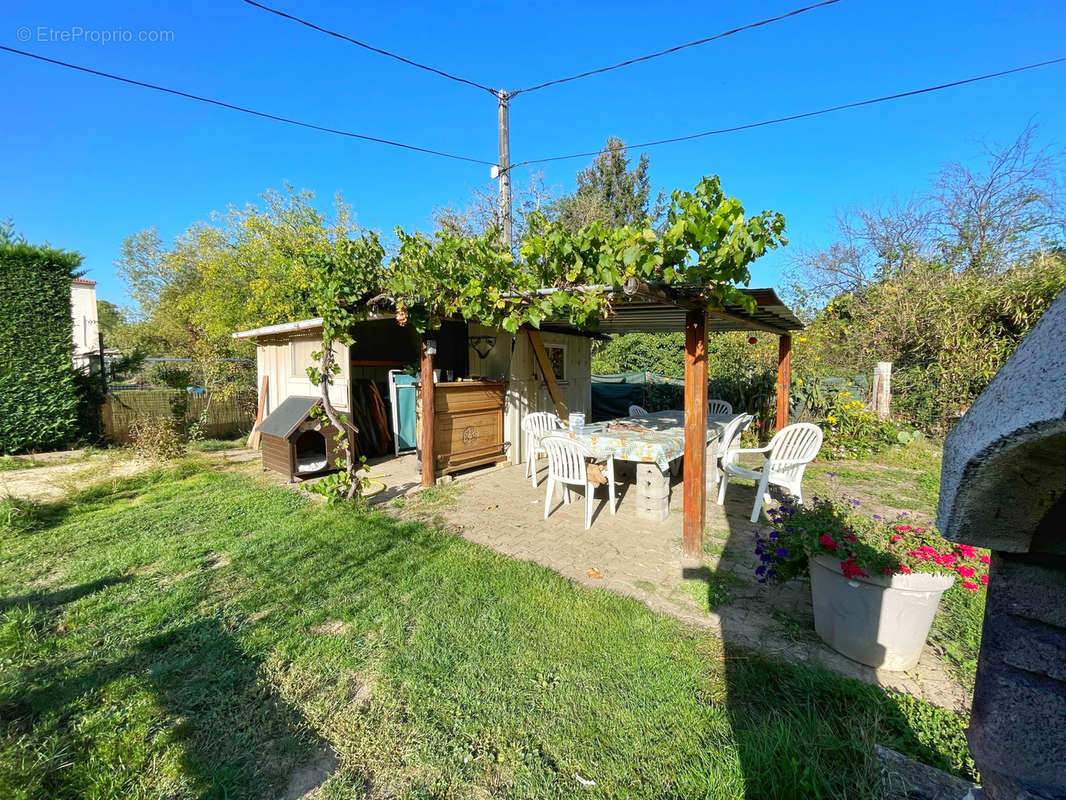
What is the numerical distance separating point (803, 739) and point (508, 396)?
5636 mm

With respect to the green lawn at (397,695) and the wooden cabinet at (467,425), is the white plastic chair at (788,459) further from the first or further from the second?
the wooden cabinet at (467,425)

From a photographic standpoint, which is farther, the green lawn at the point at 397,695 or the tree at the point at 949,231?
the tree at the point at 949,231

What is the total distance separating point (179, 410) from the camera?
8.39 metres

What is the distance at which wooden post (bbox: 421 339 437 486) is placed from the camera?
556 centimetres

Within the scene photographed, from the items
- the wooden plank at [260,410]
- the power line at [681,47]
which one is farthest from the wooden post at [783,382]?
the wooden plank at [260,410]

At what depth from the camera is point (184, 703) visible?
209 cm

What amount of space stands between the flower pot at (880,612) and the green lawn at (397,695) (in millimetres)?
263

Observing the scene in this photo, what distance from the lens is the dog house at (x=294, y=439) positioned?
19.5ft

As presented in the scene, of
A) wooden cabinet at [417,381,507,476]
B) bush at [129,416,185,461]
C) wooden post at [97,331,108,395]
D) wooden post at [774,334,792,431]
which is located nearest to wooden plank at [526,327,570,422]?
wooden cabinet at [417,381,507,476]

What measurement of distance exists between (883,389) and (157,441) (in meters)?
12.1

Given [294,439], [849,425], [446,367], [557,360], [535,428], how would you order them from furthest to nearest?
[557,360]
[446,367]
[849,425]
[294,439]
[535,428]

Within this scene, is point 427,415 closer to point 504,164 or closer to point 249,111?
point 249,111

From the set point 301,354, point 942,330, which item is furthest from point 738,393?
point 301,354

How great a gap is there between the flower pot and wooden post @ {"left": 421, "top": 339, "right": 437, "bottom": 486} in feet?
14.0
